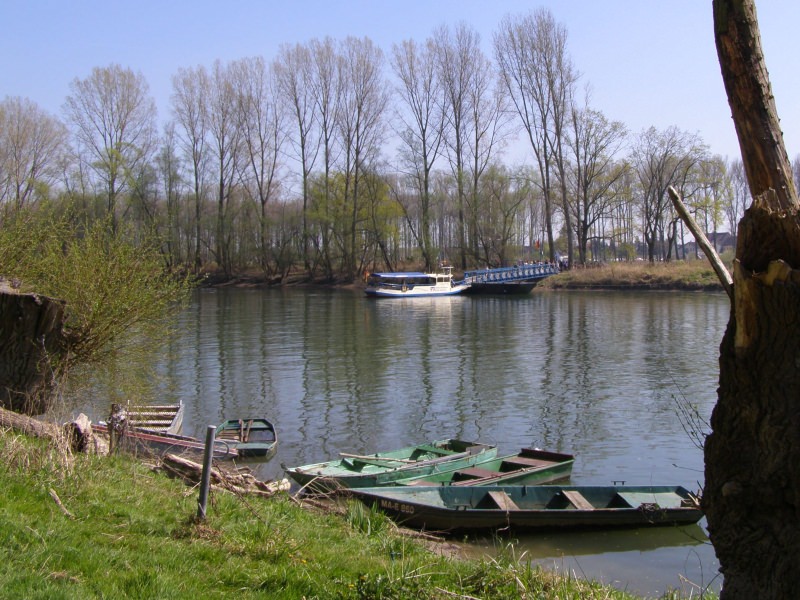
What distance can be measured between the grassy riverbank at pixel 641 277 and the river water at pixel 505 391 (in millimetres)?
→ 19228

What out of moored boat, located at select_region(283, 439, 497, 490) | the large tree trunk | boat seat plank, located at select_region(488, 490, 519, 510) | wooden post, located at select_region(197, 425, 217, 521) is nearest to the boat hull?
moored boat, located at select_region(283, 439, 497, 490)

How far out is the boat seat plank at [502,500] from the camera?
11.9m

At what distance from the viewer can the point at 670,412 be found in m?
19.7

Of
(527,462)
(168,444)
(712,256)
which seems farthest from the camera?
(168,444)

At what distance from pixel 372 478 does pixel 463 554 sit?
275cm

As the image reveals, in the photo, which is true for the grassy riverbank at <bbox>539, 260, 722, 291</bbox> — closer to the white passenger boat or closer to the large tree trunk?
the white passenger boat

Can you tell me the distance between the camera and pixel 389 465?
46.4ft

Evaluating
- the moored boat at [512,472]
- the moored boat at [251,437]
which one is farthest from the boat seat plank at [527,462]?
the moored boat at [251,437]

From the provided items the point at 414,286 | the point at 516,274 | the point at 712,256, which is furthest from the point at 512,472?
the point at 516,274

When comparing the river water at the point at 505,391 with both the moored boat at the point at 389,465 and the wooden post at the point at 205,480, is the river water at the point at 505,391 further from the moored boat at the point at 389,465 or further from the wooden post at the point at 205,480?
the wooden post at the point at 205,480

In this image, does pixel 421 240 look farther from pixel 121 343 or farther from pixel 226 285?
pixel 121 343

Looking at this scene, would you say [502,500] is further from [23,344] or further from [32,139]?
[32,139]

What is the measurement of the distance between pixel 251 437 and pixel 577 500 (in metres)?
8.06

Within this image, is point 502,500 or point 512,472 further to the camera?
point 512,472
